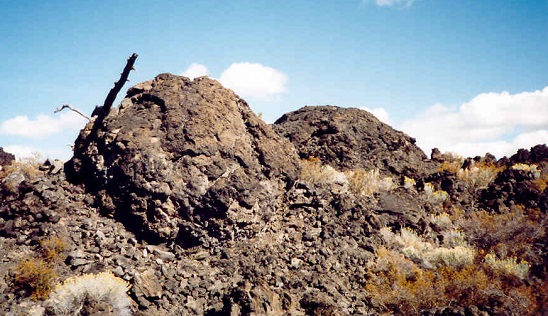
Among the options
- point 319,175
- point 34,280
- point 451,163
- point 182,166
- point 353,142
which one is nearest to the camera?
point 34,280

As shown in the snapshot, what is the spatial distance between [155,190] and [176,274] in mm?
2062

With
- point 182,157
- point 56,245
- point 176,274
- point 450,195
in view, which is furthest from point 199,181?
point 450,195

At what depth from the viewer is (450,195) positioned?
39.2 ft

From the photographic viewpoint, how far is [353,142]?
43.7ft

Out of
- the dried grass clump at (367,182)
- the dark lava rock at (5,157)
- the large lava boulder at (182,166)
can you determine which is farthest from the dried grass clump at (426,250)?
the dark lava rock at (5,157)

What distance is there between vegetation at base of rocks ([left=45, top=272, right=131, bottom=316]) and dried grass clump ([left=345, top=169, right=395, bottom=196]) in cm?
736

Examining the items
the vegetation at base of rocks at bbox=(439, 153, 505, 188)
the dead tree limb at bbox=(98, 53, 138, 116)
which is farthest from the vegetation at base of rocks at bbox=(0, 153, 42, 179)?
the vegetation at base of rocks at bbox=(439, 153, 505, 188)

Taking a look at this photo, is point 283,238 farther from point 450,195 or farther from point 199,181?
point 450,195

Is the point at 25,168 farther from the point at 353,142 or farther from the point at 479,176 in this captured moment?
the point at 479,176

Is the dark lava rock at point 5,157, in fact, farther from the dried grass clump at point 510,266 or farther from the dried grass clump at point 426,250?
the dried grass clump at point 510,266

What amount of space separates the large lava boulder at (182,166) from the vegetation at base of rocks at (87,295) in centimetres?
181

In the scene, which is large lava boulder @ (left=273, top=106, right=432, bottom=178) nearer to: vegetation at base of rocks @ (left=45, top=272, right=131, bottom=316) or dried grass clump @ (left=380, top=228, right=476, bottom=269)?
dried grass clump @ (left=380, top=228, right=476, bottom=269)

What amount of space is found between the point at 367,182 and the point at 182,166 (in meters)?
6.17

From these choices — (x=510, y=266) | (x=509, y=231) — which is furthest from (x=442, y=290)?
(x=509, y=231)
